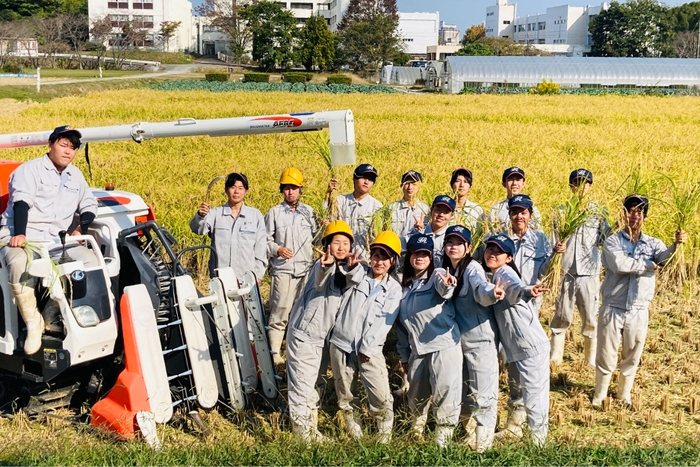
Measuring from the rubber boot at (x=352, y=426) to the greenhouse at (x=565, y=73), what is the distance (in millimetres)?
45472

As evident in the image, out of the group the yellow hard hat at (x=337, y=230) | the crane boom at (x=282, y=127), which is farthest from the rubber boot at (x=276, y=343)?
the yellow hard hat at (x=337, y=230)

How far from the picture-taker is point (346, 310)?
5.36 metres

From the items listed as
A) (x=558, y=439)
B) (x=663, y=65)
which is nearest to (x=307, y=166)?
(x=558, y=439)

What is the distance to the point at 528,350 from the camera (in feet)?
16.8

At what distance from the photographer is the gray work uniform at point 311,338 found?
5.33m

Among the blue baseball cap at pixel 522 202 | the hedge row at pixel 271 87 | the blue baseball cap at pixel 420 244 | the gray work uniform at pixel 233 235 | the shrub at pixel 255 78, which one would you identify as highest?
the shrub at pixel 255 78

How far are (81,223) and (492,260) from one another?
10.0 feet

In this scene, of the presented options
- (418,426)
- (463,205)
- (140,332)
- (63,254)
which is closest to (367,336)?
(418,426)

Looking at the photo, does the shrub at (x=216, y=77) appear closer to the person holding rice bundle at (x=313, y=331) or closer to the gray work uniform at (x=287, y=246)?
the gray work uniform at (x=287, y=246)

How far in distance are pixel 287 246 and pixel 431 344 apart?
2.32 m

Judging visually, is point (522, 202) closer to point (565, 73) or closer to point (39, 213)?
point (39, 213)

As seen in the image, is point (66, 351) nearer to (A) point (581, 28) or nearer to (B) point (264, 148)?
(B) point (264, 148)

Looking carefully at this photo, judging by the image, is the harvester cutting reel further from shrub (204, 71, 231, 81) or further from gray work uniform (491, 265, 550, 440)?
shrub (204, 71, 231, 81)

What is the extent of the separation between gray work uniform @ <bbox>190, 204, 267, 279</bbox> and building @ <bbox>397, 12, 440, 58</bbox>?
95.4m
